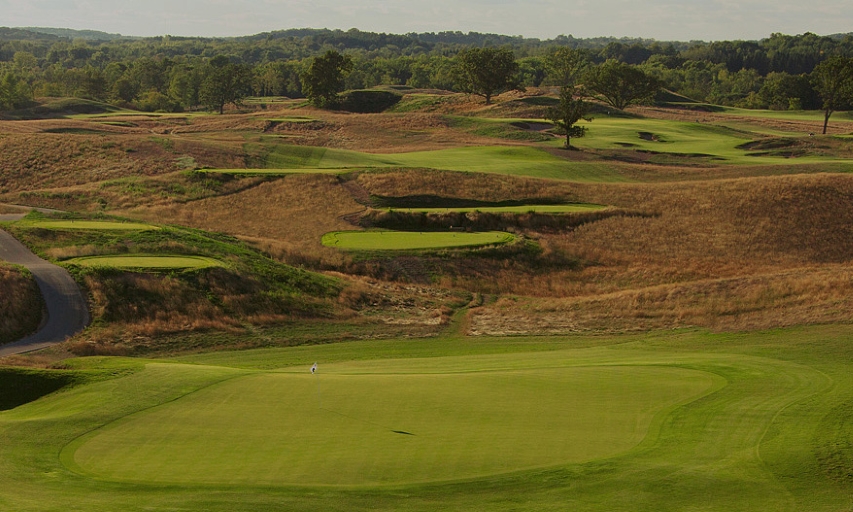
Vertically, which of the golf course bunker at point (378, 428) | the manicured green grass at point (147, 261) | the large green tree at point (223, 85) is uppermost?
the large green tree at point (223, 85)

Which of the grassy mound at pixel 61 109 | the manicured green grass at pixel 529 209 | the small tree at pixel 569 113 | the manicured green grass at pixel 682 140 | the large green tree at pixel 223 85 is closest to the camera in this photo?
the manicured green grass at pixel 529 209

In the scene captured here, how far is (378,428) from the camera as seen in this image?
15734 millimetres

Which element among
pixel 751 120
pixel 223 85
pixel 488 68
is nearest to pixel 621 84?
A: pixel 751 120

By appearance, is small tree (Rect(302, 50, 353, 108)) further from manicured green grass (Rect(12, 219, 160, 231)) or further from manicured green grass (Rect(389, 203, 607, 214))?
manicured green grass (Rect(12, 219, 160, 231))

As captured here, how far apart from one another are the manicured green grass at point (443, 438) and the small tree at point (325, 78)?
87993 mm

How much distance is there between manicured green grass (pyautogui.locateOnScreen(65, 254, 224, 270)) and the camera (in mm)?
32344

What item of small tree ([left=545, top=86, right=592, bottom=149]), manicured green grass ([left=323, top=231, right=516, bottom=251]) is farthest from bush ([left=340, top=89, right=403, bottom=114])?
manicured green grass ([left=323, top=231, right=516, bottom=251])

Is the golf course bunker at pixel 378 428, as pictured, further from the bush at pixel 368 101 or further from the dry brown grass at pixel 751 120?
the bush at pixel 368 101

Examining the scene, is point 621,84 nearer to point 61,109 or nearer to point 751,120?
point 751,120

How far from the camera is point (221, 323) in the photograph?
30.0 m

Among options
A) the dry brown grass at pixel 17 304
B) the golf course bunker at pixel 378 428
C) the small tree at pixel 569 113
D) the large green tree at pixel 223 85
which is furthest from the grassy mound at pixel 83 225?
the large green tree at pixel 223 85

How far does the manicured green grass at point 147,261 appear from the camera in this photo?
3234cm

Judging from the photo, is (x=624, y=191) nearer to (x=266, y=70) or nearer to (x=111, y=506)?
(x=111, y=506)

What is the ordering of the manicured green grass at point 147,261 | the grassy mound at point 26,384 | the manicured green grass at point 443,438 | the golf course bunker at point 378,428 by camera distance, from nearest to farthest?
the manicured green grass at point 443,438 < the golf course bunker at point 378,428 < the grassy mound at point 26,384 < the manicured green grass at point 147,261
